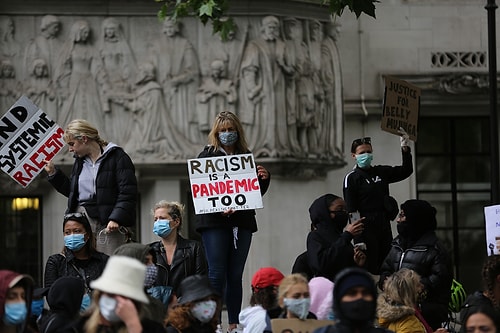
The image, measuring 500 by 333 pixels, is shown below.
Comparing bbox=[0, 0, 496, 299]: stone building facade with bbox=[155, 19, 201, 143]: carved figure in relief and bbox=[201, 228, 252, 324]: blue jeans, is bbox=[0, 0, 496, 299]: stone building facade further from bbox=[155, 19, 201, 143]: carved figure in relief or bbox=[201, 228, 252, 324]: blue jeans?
bbox=[201, 228, 252, 324]: blue jeans

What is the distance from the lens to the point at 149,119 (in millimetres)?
25641

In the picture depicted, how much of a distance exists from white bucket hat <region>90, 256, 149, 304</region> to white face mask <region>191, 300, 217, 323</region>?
54.8 inches

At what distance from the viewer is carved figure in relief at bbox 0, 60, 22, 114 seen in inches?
1006

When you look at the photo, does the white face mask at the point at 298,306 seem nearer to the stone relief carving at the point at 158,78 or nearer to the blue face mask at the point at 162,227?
the blue face mask at the point at 162,227

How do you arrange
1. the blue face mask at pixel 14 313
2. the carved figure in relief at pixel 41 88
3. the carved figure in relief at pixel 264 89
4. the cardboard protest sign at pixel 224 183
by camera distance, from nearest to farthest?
the blue face mask at pixel 14 313, the cardboard protest sign at pixel 224 183, the carved figure in relief at pixel 41 88, the carved figure in relief at pixel 264 89

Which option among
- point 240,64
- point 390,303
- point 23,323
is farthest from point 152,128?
point 23,323

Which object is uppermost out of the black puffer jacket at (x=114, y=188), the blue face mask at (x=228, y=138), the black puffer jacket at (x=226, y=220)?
the blue face mask at (x=228, y=138)

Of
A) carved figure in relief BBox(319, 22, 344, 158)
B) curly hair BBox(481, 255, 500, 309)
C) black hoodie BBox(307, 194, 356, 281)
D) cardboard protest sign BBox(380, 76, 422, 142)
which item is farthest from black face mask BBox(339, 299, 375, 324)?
carved figure in relief BBox(319, 22, 344, 158)

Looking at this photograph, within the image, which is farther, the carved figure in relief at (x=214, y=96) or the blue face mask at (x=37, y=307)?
the carved figure in relief at (x=214, y=96)

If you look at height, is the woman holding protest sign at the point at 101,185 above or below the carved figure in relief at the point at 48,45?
below

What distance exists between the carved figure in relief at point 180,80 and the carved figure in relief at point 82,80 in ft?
2.80

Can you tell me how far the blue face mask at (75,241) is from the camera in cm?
1486

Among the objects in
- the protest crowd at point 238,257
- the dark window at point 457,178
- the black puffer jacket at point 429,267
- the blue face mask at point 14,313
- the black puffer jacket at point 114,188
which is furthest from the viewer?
the dark window at point 457,178

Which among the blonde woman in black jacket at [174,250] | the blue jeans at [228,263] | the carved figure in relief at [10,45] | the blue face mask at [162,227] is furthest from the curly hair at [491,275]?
the carved figure in relief at [10,45]
